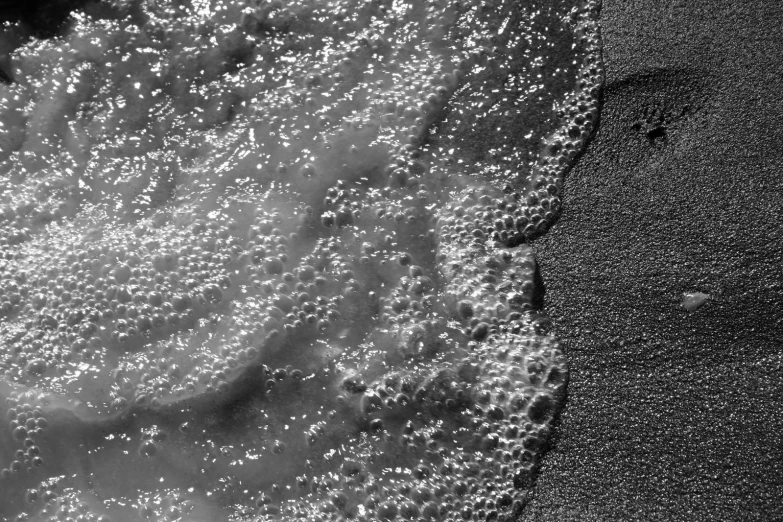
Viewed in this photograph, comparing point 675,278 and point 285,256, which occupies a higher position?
point 285,256

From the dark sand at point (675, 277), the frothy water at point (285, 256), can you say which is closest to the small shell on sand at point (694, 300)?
the dark sand at point (675, 277)

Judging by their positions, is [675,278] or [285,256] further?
[285,256]

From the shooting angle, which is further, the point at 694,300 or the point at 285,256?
the point at 285,256

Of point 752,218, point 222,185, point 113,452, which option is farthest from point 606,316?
point 113,452

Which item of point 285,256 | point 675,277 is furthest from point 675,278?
point 285,256

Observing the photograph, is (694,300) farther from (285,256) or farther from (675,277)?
(285,256)

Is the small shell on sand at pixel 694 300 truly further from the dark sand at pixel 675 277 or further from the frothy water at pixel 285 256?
the frothy water at pixel 285 256

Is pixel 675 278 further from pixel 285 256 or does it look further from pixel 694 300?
pixel 285 256
